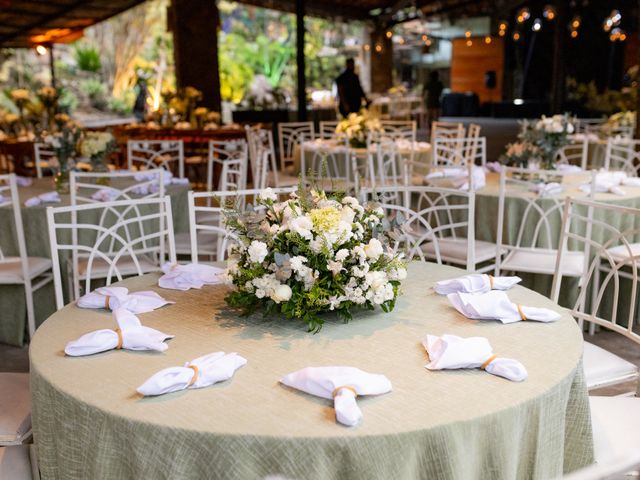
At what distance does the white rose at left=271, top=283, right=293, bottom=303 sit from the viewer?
1913mm

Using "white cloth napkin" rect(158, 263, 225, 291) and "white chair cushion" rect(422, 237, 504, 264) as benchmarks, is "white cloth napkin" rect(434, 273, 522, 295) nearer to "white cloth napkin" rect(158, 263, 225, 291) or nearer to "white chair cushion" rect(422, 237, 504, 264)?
"white cloth napkin" rect(158, 263, 225, 291)

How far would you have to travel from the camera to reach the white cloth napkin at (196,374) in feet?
5.22

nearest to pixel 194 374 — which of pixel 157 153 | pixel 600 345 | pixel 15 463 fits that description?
pixel 15 463

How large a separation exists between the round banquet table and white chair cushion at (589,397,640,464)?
133 mm

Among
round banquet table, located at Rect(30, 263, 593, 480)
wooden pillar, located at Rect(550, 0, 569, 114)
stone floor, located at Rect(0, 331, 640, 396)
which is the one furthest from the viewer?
wooden pillar, located at Rect(550, 0, 569, 114)

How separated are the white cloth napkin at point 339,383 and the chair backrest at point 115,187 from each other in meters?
2.43

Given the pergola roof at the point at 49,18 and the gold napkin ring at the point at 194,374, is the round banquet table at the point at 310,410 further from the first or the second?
the pergola roof at the point at 49,18

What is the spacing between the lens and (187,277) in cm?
248

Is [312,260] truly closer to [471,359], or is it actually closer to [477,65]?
[471,359]

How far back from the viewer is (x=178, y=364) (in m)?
1.78

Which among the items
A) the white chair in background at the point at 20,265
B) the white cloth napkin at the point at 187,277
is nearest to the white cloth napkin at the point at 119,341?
the white cloth napkin at the point at 187,277

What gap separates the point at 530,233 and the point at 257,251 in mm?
2747

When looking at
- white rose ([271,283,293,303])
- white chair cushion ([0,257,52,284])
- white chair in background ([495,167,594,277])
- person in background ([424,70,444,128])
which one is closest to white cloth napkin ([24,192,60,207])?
white chair cushion ([0,257,52,284])

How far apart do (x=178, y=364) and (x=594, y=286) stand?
3.09 m
